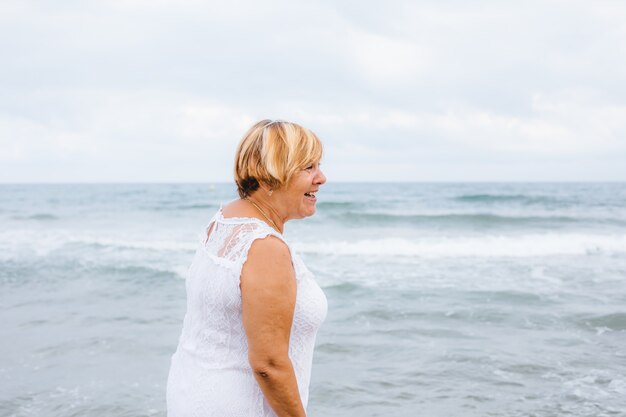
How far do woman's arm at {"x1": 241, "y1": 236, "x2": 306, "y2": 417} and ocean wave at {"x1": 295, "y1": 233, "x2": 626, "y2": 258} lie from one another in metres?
14.2

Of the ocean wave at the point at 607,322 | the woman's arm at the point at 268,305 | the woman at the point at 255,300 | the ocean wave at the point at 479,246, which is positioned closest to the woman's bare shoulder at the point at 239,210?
the woman at the point at 255,300

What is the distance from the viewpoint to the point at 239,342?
1905mm

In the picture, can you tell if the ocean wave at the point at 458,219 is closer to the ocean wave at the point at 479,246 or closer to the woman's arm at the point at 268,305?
the ocean wave at the point at 479,246

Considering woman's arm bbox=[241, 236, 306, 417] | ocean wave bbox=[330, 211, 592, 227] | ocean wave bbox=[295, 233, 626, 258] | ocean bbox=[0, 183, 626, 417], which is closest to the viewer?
woman's arm bbox=[241, 236, 306, 417]

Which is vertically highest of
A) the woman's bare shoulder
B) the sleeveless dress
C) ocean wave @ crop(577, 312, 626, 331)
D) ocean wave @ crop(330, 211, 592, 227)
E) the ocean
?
the woman's bare shoulder

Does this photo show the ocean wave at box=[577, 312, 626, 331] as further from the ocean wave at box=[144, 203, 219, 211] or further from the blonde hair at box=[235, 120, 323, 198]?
the ocean wave at box=[144, 203, 219, 211]

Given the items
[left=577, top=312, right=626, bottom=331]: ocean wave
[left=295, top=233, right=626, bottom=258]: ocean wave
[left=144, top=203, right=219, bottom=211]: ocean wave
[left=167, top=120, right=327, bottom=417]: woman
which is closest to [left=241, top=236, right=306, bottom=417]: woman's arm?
[left=167, top=120, right=327, bottom=417]: woman

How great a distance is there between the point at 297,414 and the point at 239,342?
30 centimetres

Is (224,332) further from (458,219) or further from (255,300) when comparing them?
(458,219)

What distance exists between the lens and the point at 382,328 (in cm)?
792

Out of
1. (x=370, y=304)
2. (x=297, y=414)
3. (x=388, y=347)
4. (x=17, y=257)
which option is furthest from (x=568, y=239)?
(x=297, y=414)

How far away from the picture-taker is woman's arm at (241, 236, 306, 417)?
174cm

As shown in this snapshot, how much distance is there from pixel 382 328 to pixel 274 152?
6376 millimetres

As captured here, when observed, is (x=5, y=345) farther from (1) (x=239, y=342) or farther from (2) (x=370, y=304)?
(1) (x=239, y=342)
